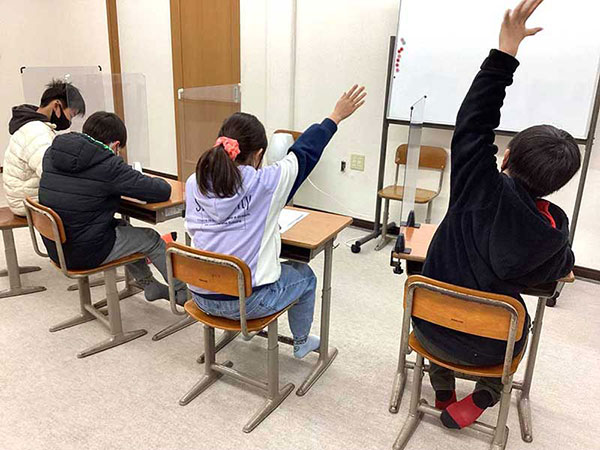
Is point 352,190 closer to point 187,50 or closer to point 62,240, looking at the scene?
point 187,50

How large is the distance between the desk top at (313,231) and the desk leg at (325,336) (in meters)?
0.08

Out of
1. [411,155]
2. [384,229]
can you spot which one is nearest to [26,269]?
[384,229]

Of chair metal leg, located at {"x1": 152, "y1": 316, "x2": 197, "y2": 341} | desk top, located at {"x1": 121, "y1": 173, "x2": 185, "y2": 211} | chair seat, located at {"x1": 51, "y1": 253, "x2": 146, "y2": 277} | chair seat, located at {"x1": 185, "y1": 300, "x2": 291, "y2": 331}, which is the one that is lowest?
chair metal leg, located at {"x1": 152, "y1": 316, "x2": 197, "y2": 341}

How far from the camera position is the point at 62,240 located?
221 cm

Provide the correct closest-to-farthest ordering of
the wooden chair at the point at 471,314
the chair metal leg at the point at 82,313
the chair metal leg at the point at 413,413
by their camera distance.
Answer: the wooden chair at the point at 471,314
the chair metal leg at the point at 413,413
the chair metal leg at the point at 82,313

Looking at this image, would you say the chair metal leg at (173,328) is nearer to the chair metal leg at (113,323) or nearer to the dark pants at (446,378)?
the chair metal leg at (113,323)

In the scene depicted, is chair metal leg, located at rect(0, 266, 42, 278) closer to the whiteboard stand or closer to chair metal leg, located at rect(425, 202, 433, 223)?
the whiteboard stand

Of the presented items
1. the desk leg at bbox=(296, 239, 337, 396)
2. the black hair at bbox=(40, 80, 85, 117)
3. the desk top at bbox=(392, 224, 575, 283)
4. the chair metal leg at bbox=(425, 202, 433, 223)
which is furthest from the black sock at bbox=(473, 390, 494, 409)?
the black hair at bbox=(40, 80, 85, 117)

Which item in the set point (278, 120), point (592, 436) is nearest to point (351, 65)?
point (278, 120)

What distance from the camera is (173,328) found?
2588mm

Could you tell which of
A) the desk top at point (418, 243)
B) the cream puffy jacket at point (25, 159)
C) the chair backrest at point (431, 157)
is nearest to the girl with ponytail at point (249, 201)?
the desk top at point (418, 243)

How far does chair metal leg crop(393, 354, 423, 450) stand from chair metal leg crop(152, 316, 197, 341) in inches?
45.6

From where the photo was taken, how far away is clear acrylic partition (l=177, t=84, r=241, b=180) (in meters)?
4.03

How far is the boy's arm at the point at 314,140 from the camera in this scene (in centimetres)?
186
